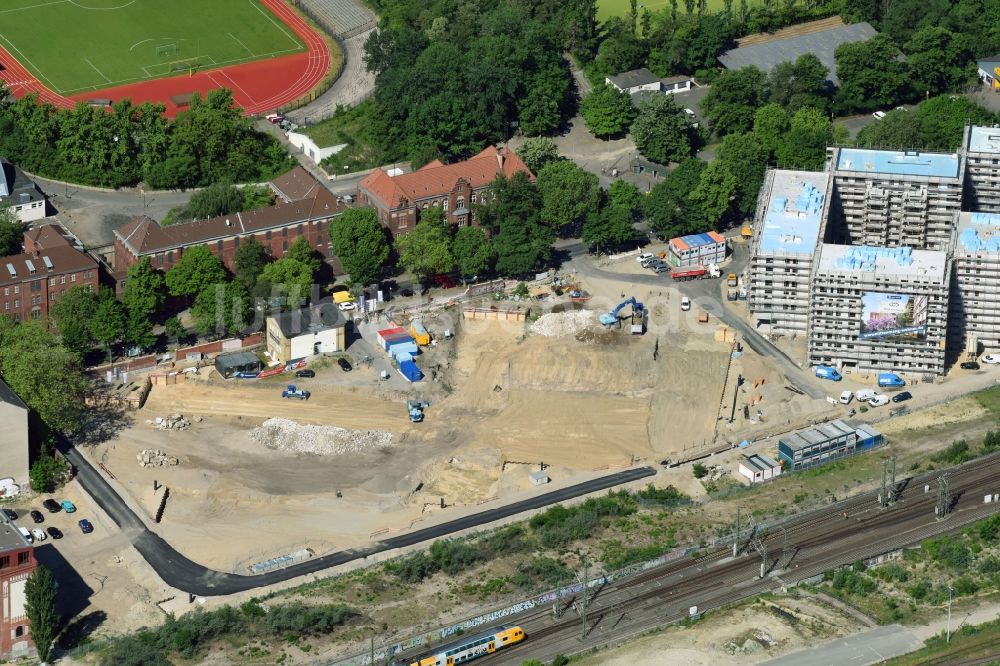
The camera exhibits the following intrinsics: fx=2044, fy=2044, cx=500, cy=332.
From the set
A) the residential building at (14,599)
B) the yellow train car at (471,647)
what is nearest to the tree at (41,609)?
the residential building at (14,599)

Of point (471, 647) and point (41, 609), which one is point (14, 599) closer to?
point (41, 609)

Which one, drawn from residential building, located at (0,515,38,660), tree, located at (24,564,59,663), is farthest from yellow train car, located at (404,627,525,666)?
residential building, located at (0,515,38,660)

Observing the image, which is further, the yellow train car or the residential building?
the residential building

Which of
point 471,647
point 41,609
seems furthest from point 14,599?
point 471,647

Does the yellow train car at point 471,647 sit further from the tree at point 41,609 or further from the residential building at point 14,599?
the residential building at point 14,599

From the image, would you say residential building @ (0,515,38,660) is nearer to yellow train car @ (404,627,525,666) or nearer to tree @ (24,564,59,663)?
tree @ (24,564,59,663)

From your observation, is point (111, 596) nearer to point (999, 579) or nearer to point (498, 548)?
point (498, 548)
